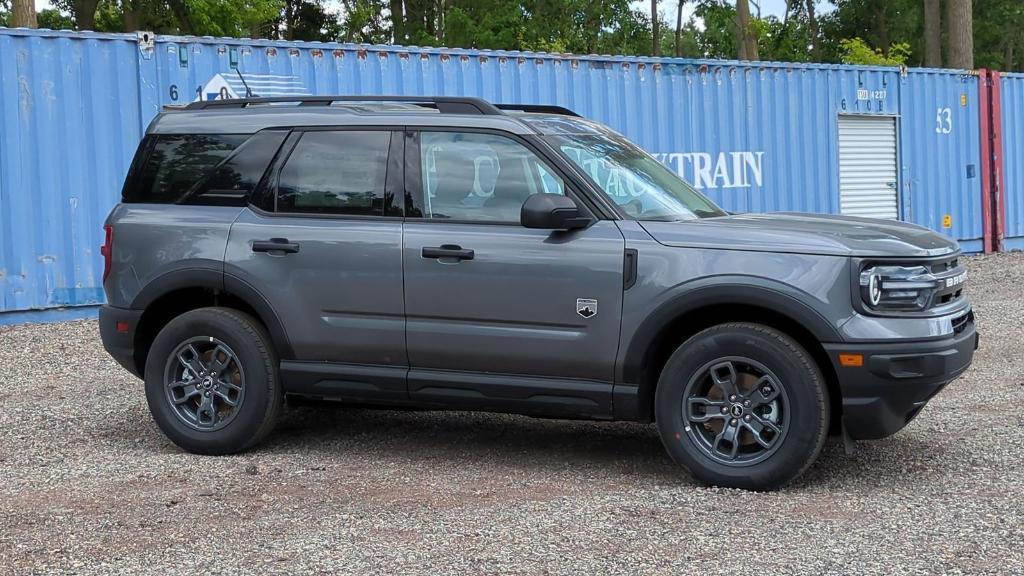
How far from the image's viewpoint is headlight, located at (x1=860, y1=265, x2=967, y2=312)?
17.1ft

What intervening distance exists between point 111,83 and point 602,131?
7.30 metres

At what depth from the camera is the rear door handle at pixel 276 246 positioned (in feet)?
20.1

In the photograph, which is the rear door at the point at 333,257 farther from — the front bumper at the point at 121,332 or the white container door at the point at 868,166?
the white container door at the point at 868,166

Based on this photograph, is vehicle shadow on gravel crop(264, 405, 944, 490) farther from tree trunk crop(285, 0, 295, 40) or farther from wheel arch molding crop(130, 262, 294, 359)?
tree trunk crop(285, 0, 295, 40)

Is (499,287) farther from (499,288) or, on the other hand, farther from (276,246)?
(276,246)

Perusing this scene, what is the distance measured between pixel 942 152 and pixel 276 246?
15.7m

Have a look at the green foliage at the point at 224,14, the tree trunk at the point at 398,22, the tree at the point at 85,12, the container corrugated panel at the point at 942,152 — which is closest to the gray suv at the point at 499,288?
the container corrugated panel at the point at 942,152

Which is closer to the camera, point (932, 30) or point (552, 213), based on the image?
point (552, 213)

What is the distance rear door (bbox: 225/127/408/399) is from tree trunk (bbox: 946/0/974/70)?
74.3 ft

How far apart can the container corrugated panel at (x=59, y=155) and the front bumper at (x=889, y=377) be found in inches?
348

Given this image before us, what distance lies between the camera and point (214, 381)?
20.8 feet

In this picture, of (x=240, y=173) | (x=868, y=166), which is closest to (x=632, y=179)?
(x=240, y=173)

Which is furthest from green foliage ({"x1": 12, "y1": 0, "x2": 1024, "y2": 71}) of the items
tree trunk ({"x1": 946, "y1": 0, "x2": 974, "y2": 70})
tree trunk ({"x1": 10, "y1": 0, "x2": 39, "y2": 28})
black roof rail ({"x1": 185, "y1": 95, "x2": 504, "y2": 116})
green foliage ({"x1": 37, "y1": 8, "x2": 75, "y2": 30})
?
black roof rail ({"x1": 185, "y1": 95, "x2": 504, "y2": 116})

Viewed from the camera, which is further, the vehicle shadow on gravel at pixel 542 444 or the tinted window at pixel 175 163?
the tinted window at pixel 175 163
